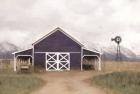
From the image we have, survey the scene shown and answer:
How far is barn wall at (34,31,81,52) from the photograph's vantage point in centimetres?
6256

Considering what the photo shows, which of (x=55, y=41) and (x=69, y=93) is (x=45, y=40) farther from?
(x=69, y=93)

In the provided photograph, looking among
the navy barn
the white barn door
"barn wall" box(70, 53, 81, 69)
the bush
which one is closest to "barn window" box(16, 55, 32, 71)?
the navy barn

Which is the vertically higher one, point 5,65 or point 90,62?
point 90,62

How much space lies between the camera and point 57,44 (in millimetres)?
62969

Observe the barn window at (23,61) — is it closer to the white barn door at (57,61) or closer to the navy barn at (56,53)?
the navy barn at (56,53)

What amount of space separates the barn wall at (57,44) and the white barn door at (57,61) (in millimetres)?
710

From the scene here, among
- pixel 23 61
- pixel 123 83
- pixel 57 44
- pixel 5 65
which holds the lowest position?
pixel 123 83

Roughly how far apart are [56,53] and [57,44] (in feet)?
4.18

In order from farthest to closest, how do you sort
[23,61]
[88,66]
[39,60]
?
[88,66], [23,61], [39,60]

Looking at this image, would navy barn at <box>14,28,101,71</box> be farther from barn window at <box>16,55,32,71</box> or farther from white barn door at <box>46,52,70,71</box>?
barn window at <box>16,55,32,71</box>

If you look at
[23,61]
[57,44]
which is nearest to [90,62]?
[57,44]

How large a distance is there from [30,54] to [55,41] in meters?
3.93

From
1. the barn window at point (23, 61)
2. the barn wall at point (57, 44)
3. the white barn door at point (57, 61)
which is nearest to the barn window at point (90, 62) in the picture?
the barn wall at point (57, 44)

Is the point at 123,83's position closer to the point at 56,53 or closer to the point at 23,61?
the point at 56,53
